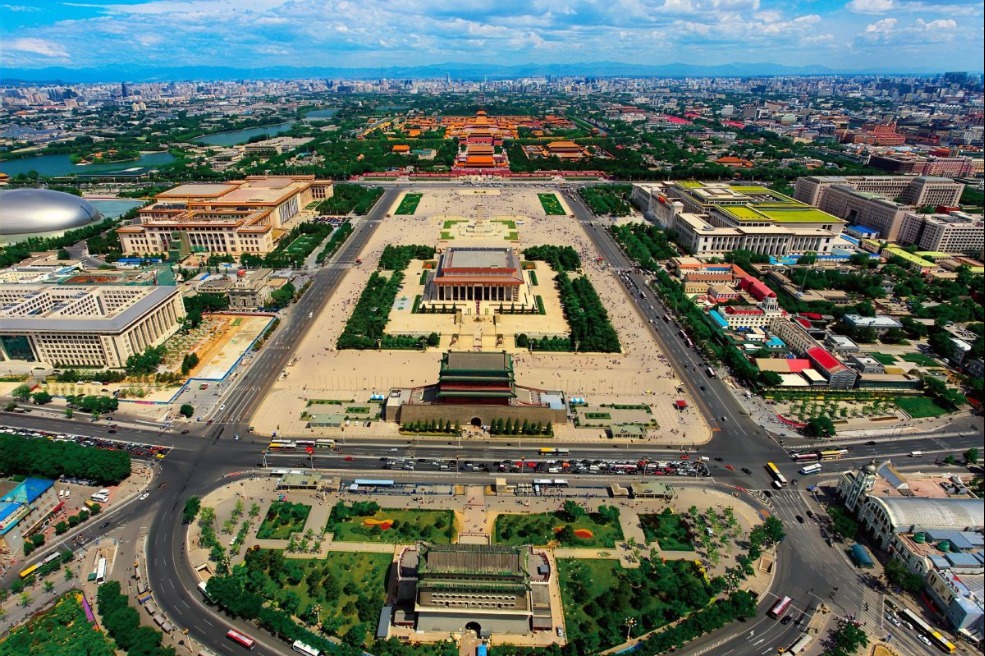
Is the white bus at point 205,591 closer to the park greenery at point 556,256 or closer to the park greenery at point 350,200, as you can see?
the park greenery at point 556,256

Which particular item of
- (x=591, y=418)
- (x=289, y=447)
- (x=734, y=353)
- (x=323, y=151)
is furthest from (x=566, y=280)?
(x=323, y=151)

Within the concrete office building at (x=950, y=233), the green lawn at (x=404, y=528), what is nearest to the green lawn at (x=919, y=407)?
the green lawn at (x=404, y=528)

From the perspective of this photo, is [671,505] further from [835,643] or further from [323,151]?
[323,151]

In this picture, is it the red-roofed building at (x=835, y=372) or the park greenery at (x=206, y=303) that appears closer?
the red-roofed building at (x=835, y=372)

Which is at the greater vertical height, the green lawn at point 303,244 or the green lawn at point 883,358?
the green lawn at point 303,244

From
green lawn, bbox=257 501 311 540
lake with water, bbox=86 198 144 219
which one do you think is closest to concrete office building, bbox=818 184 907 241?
green lawn, bbox=257 501 311 540

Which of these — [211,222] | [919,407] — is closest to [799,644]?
[919,407]
